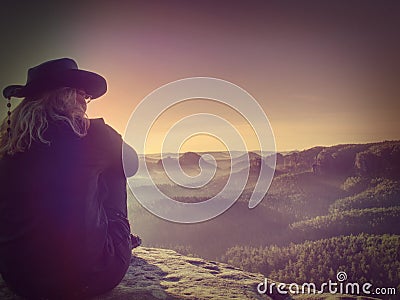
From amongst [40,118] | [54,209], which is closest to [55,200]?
[54,209]

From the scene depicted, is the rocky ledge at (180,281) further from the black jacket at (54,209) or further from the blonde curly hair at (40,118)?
the blonde curly hair at (40,118)

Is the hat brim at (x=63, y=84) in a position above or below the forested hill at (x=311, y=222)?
above

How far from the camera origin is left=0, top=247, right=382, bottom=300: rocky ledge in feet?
5.29

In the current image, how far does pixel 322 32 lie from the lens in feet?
8.32

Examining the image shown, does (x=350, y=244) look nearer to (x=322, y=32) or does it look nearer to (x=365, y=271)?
(x=365, y=271)

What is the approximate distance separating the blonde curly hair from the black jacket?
2 centimetres

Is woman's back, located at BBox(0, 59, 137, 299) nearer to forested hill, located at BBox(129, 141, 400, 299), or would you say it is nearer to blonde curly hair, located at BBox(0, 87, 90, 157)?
blonde curly hair, located at BBox(0, 87, 90, 157)

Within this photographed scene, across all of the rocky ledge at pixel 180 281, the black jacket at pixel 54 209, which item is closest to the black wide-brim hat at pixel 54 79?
the black jacket at pixel 54 209

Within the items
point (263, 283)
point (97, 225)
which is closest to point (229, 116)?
point (263, 283)

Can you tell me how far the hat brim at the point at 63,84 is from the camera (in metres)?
1.52

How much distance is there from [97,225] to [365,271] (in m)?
1.54

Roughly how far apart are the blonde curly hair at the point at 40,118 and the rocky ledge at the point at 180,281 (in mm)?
625

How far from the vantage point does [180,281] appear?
1.78m

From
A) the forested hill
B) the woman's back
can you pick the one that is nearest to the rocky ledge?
the woman's back
